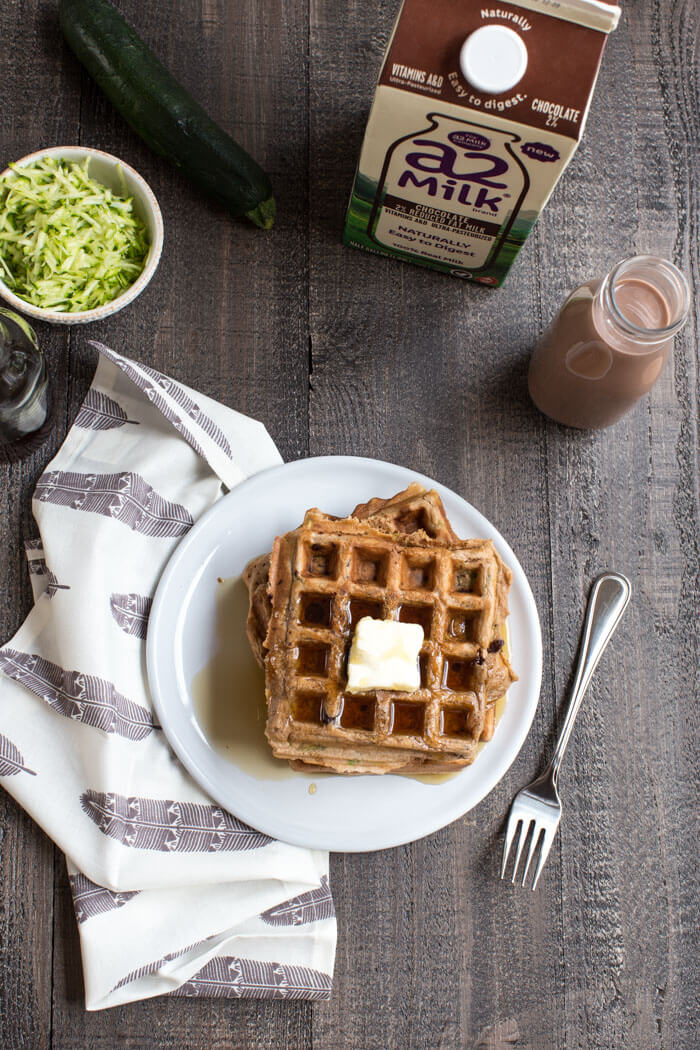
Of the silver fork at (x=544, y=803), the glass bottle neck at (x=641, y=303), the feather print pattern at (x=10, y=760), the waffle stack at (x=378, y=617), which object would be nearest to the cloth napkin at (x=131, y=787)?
the feather print pattern at (x=10, y=760)

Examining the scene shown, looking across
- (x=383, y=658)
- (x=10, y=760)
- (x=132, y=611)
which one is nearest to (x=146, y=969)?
(x=10, y=760)

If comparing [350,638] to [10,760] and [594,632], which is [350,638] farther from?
[10,760]

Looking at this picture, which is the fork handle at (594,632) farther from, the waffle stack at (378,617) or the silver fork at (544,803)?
the waffle stack at (378,617)

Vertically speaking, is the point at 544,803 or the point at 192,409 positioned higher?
the point at 192,409

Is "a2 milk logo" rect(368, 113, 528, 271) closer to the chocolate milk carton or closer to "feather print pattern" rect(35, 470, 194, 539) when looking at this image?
the chocolate milk carton

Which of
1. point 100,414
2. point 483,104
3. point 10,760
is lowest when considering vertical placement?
point 10,760

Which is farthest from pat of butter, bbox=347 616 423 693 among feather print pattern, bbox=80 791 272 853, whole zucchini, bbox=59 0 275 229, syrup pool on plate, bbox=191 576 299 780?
whole zucchini, bbox=59 0 275 229

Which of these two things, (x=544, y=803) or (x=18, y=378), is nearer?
(x=18, y=378)
